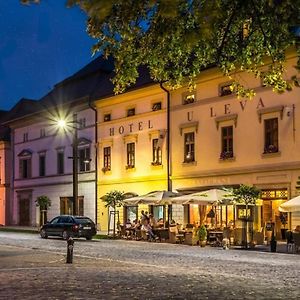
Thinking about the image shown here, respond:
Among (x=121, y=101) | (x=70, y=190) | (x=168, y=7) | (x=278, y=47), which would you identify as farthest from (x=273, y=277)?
(x=70, y=190)

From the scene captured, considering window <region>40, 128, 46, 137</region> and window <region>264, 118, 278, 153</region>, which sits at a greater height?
window <region>40, 128, 46, 137</region>

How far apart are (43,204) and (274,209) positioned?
69.2 ft

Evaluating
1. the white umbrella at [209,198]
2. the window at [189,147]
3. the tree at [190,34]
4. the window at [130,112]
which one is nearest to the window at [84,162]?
the window at [130,112]

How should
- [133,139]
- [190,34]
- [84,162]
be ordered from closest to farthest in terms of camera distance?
[190,34]
[133,139]
[84,162]

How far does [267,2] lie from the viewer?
10.1m

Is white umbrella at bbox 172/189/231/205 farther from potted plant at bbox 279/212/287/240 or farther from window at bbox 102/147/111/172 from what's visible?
window at bbox 102/147/111/172

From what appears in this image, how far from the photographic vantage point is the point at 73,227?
3453 centimetres

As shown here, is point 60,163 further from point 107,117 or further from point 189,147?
point 189,147

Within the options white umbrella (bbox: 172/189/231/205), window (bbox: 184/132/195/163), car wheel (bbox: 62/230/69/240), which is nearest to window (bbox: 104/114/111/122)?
window (bbox: 184/132/195/163)

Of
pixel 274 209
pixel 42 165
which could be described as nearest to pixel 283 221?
pixel 274 209

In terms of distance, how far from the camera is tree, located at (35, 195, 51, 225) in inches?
1923

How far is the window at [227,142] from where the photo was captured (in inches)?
1415

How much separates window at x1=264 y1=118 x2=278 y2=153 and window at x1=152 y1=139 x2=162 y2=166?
887cm

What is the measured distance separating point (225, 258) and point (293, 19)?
44.8 ft
